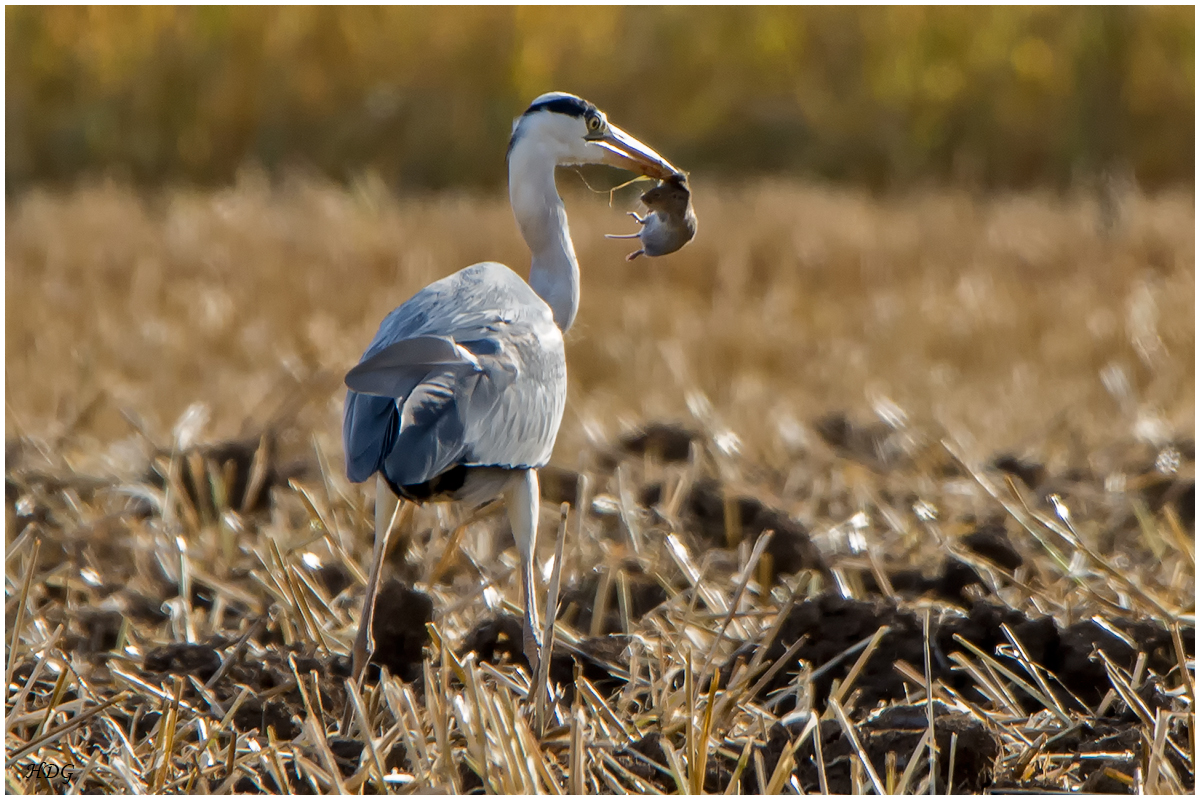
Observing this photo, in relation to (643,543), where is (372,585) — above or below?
above

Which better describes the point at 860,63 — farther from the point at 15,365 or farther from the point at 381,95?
the point at 15,365

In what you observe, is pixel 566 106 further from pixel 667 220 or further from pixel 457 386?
pixel 457 386

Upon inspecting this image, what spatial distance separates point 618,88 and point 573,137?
6415 mm

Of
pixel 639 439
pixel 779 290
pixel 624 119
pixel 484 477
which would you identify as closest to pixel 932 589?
pixel 484 477

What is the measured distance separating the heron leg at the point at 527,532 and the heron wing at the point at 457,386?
5 cm

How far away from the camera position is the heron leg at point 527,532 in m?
2.17

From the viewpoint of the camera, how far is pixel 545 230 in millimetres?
2383

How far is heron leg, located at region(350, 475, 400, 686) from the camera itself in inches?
84.3

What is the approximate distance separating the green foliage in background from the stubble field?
1.93 metres

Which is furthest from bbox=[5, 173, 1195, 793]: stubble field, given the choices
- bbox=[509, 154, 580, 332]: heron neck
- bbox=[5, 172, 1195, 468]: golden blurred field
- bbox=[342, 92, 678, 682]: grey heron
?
bbox=[509, 154, 580, 332]: heron neck

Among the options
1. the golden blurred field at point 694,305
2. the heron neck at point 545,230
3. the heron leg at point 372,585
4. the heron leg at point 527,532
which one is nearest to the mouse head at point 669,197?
the heron neck at point 545,230

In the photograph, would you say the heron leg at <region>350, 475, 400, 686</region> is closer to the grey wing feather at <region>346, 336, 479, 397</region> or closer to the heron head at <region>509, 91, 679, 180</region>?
the grey wing feather at <region>346, 336, 479, 397</region>

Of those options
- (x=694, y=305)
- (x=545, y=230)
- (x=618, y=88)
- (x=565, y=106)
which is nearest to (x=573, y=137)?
(x=565, y=106)

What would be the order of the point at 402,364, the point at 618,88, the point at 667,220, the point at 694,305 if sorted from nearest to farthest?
the point at 402,364
the point at 667,220
the point at 694,305
the point at 618,88
